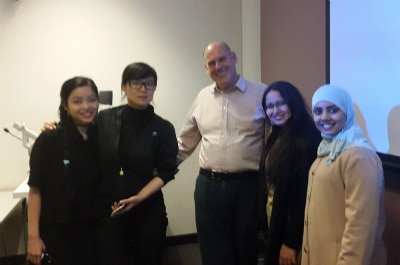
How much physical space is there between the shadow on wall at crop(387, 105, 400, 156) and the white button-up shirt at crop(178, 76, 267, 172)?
0.65 m

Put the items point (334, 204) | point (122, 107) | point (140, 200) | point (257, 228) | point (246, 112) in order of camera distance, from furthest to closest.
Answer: point (246, 112) < point (257, 228) < point (122, 107) < point (140, 200) < point (334, 204)

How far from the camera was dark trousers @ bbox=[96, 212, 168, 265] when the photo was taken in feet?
4.94

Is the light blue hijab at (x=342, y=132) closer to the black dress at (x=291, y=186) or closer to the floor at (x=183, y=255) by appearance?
the black dress at (x=291, y=186)

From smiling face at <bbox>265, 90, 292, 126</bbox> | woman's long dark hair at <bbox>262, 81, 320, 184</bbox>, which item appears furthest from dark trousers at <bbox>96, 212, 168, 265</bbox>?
smiling face at <bbox>265, 90, 292, 126</bbox>

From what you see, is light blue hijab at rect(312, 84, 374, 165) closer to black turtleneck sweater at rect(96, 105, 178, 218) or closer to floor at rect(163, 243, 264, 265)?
black turtleneck sweater at rect(96, 105, 178, 218)

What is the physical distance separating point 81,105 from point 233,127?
2.84 feet

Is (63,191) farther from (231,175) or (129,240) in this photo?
(231,175)

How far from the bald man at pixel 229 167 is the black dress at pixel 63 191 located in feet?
2.33

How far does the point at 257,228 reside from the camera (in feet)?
5.84

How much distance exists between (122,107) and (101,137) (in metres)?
0.19

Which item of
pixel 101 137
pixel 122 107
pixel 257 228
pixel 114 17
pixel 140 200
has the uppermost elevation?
pixel 114 17

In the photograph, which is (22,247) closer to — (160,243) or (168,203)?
(168,203)

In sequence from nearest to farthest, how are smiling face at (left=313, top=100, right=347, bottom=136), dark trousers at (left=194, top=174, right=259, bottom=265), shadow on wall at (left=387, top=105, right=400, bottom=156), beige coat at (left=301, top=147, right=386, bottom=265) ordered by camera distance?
beige coat at (left=301, top=147, right=386, bottom=265) < smiling face at (left=313, top=100, right=347, bottom=136) < shadow on wall at (left=387, top=105, right=400, bottom=156) < dark trousers at (left=194, top=174, right=259, bottom=265)

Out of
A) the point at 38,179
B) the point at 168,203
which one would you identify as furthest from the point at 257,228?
the point at 168,203
